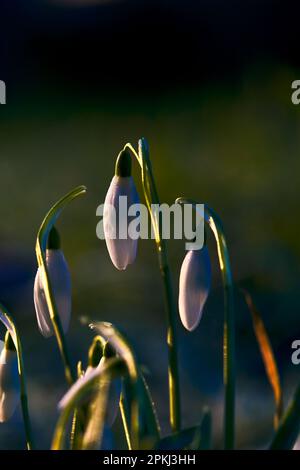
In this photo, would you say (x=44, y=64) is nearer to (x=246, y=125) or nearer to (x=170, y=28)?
(x=170, y=28)

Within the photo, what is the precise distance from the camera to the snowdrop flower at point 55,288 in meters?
0.90

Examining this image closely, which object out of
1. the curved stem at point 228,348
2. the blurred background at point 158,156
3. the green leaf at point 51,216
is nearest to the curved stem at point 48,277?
the green leaf at point 51,216

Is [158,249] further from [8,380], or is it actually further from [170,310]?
[8,380]

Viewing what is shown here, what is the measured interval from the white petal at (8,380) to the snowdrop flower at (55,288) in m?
0.04

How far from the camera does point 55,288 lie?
2.96ft

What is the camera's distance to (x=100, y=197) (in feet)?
11.5

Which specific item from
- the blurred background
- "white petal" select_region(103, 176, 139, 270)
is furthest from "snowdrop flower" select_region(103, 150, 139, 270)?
the blurred background

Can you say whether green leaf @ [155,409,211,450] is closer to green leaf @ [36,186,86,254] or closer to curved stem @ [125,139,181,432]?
curved stem @ [125,139,181,432]

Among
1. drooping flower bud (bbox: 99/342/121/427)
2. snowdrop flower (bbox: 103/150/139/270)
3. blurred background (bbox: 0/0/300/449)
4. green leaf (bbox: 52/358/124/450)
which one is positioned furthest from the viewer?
blurred background (bbox: 0/0/300/449)

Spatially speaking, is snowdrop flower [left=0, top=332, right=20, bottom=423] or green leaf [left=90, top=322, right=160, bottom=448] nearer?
green leaf [left=90, top=322, right=160, bottom=448]

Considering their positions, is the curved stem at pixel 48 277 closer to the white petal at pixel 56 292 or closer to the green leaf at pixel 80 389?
the white petal at pixel 56 292

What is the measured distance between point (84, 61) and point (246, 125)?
1.14m

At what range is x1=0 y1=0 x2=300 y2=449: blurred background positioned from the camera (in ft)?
7.39

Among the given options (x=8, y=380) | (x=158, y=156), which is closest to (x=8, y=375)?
(x=8, y=380)
